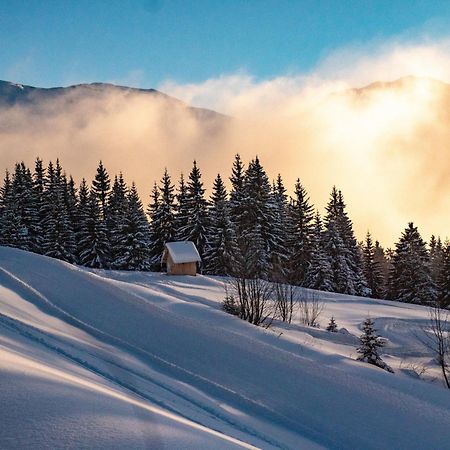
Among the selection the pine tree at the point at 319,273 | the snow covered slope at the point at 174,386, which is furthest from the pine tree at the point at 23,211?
the snow covered slope at the point at 174,386

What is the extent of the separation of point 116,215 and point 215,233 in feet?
41.1

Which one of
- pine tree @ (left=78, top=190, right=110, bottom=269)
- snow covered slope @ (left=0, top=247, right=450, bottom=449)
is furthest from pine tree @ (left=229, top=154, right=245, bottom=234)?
snow covered slope @ (left=0, top=247, right=450, bottom=449)

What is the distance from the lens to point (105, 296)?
43.8 feet

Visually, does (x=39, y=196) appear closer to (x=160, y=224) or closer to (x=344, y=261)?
(x=160, y=224)

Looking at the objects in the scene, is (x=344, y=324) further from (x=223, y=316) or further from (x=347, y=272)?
(x=347, y=272)

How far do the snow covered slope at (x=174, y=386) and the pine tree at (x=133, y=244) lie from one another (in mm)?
29504

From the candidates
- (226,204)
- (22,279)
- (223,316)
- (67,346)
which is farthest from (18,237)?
(67,346)

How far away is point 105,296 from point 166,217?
3327 cm

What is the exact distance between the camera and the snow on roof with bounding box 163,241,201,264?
35.0m

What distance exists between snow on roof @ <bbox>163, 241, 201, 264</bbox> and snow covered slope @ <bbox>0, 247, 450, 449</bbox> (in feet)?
69.2

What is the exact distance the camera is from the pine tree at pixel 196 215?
142ft

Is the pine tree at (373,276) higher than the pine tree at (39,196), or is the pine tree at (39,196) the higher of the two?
the pine tree at (39,196)

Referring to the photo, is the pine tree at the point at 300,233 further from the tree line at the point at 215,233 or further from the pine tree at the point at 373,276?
the pine tree at the point at 373,276

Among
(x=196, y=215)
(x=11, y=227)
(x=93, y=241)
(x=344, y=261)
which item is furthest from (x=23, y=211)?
(x=344, y=261)
